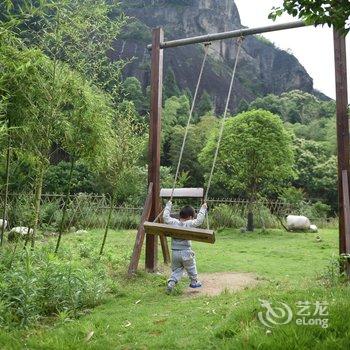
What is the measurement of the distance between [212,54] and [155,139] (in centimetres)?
6491

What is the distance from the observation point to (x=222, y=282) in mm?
5965

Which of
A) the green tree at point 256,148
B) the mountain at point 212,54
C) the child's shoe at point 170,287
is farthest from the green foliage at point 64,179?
the mountain at point 212,54

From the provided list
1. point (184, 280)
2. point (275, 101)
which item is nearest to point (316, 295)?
point (184, 280)

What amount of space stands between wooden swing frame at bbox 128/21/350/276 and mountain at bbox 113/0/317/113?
47498 millimetres

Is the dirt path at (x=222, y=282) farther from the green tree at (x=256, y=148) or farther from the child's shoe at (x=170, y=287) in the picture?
the green tree at (x=256, y=148)

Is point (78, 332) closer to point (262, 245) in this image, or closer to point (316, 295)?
point (316, 295)

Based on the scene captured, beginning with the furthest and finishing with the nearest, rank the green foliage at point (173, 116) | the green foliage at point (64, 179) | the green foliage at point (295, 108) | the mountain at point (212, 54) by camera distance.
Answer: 1. the mountain at point (212, 54)
2. the green foliage at point (295, 108)
3. the green foliage at point (173, 116)
4. the green foliage at point (64, 179)

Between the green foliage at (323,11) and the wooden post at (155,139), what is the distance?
3920 mm

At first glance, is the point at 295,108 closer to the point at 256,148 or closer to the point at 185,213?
the point at 256,148

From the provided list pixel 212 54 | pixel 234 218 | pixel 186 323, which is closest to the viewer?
pixel 186 323

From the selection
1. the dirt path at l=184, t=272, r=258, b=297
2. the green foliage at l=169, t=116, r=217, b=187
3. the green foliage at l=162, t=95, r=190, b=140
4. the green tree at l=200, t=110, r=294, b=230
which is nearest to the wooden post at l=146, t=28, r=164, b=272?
the dirt path at l=184, t=272, r=258, b=297

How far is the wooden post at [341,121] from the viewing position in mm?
5355

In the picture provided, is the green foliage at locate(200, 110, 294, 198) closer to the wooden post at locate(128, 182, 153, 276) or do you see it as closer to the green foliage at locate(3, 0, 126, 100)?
the green foliage at locate(3, 0, 126, 100)

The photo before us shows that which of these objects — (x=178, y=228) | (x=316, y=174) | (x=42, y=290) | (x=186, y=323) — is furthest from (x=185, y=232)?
(x=316, y=174)
